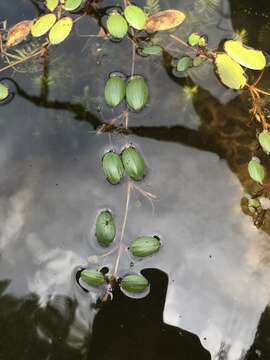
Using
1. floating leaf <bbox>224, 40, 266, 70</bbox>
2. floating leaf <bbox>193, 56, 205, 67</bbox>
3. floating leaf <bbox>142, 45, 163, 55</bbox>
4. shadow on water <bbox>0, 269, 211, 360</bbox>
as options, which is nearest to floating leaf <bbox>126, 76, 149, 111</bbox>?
floating leaf <bbox>142, 45, 163, 55</bbox>

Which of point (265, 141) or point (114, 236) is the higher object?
point (265, 141)

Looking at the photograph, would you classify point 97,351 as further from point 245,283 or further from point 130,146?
point 130,146

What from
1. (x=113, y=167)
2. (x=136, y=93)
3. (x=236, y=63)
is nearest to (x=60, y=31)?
(x=136, y=93)

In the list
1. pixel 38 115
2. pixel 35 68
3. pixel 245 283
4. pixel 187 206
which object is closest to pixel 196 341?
pixel 245 283

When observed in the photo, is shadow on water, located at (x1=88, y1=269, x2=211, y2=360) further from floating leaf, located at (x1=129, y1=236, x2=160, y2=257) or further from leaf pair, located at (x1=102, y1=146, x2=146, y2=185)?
leaf pair, located at (x1=102, y1=146, x2=146, y2=185)

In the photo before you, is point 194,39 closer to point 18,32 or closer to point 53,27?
point 53,27

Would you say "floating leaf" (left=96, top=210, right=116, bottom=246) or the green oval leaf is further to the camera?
the green oval leaf
